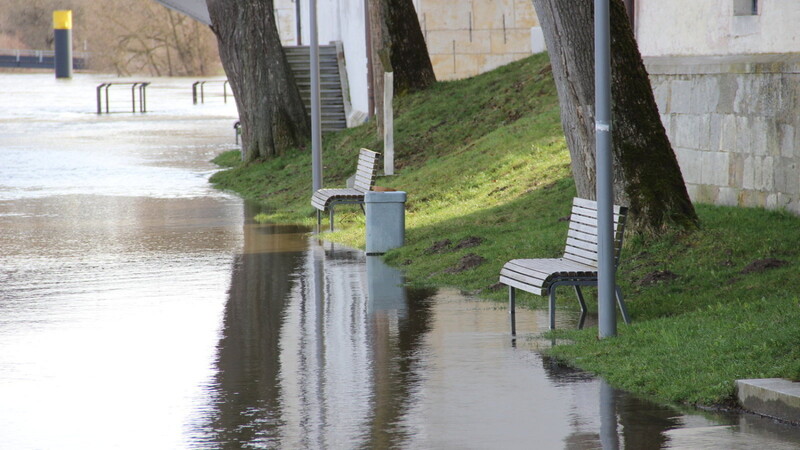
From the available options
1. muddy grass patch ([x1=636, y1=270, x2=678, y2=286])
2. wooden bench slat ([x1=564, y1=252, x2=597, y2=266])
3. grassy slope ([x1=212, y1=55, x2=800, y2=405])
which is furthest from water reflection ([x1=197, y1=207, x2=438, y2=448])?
muddy grass patch ([x1=636, y1=270, x2=678, y2=286])

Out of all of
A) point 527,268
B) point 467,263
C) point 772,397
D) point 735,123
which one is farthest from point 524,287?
point 735,123

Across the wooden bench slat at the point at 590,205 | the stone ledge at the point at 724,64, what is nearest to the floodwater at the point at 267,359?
the wooden bench slat at the point at 590,205

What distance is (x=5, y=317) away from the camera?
33.6ft

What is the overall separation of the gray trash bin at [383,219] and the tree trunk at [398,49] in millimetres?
8738

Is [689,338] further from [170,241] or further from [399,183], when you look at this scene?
[399,183]

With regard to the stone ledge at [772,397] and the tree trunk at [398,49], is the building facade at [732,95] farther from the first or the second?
the tree trunk at [398,49]

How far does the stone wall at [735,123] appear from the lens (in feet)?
39.1

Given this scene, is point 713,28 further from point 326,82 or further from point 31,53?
point 31,53

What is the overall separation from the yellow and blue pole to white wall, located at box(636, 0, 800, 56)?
6558cm

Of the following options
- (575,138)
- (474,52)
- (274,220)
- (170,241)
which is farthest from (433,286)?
(474,52)

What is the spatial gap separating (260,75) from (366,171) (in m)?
7.98

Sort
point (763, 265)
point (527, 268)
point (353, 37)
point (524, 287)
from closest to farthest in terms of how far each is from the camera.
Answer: point (524, 287), point (527, 268), point (763, 265), point (353, 37)

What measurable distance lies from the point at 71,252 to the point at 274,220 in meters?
3.64

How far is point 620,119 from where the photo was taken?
11289 millimetres
